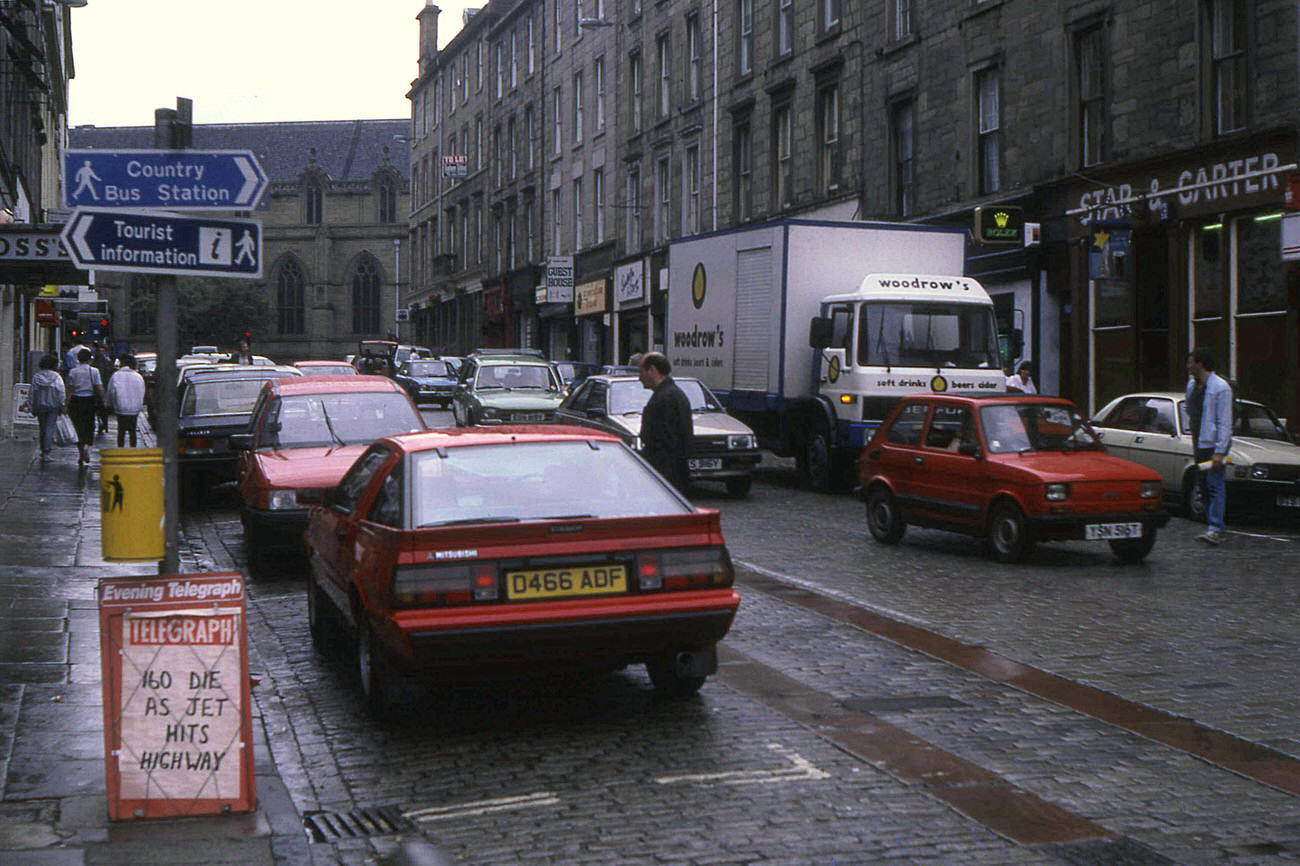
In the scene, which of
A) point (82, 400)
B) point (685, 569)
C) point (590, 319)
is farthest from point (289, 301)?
point (685, 569)

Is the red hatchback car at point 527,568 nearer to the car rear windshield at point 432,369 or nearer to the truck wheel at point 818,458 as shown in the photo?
the truck wheel at point 818,458

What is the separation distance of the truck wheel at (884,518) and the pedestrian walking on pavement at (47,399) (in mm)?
14013

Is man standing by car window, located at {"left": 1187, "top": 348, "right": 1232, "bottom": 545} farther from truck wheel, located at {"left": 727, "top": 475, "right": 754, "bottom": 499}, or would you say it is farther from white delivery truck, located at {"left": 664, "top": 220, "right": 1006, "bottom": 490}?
truck wheel, located at {"left": 727, "top": 475, "right": 754, "bottom": 499}

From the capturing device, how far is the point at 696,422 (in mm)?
20000

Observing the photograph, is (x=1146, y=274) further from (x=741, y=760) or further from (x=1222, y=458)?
(x=741, y=760)

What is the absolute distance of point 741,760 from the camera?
6691 millimetres

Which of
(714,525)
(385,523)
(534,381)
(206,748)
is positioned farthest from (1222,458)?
(534,381)

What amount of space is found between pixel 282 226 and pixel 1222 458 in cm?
9002

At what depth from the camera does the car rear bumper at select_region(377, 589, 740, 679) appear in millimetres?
6781

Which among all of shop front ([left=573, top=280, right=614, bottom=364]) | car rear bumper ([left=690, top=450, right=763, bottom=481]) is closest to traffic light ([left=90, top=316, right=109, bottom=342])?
shop front ([left=573, top=280, right=614, bottom=364])

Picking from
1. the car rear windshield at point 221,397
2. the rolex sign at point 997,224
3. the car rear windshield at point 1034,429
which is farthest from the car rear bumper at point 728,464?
the rolex sign at point 997,224

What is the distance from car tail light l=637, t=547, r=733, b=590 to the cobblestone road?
70 cm

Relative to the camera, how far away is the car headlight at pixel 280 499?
496 inches

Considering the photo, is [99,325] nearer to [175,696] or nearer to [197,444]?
[197,444]
